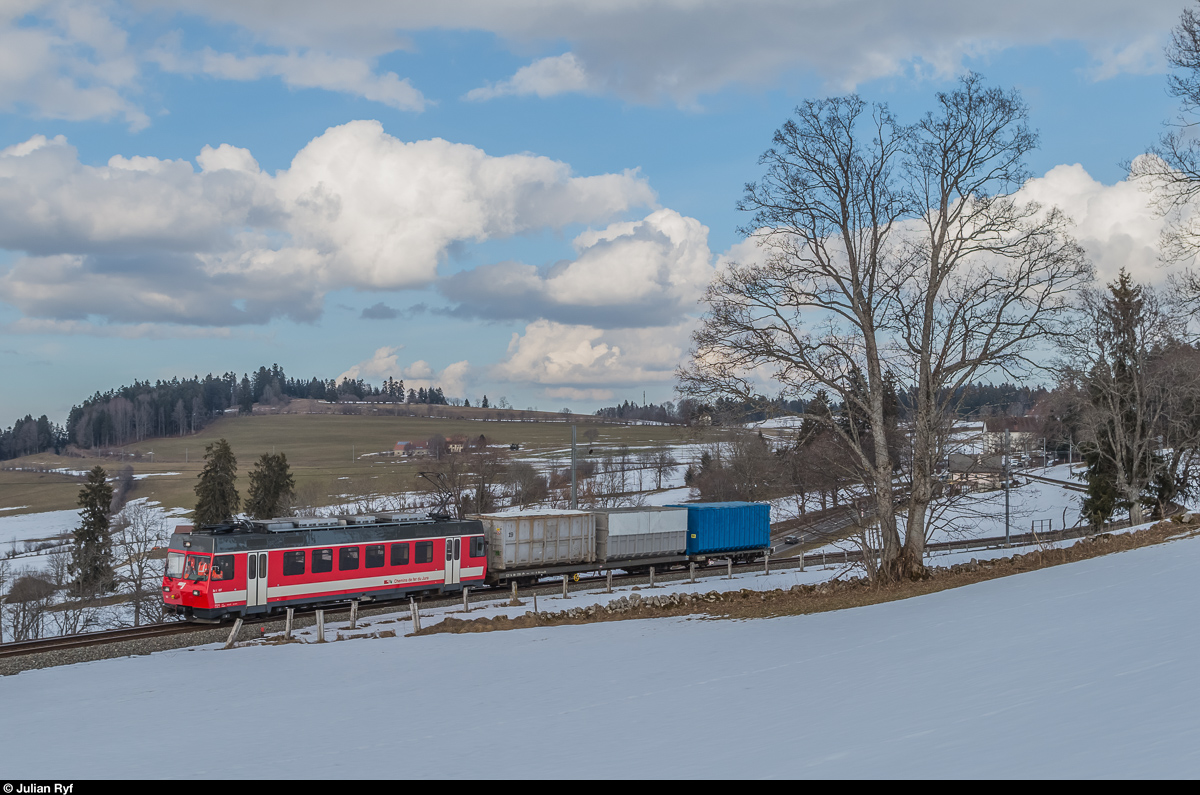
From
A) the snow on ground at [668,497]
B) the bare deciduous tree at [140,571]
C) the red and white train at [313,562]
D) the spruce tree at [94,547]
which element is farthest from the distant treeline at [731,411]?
the snow on ground at [668,497]

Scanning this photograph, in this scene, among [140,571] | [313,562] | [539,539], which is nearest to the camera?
[313,562]

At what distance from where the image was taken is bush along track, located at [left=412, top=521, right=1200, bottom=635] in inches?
803

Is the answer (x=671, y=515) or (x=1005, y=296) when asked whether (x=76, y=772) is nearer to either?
(x=1005, y=296)

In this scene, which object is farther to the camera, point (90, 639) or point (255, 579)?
point (255, 579)

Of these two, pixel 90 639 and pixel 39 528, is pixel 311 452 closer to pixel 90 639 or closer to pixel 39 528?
pixel 39 528

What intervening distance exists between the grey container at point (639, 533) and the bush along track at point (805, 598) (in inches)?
498

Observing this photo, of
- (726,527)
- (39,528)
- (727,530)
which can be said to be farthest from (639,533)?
(39,528)

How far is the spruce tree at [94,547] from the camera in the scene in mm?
56750

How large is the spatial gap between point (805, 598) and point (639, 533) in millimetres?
17960

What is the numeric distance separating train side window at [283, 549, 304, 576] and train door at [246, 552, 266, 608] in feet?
2.34

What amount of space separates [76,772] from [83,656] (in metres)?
12.9

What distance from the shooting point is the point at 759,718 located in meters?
9.18

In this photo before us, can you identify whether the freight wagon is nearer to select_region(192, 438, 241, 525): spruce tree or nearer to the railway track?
the railway track

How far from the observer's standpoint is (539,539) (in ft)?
116
